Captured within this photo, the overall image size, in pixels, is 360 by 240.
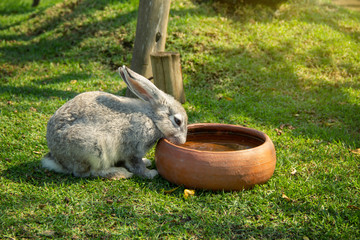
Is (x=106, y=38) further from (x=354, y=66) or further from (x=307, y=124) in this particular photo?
(x=354, y=66)

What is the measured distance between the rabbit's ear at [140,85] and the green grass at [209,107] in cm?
87

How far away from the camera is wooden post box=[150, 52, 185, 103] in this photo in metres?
5.87

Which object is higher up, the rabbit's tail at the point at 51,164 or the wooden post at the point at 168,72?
the wooden post at the point at 168,72

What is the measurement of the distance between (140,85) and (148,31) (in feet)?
8.31

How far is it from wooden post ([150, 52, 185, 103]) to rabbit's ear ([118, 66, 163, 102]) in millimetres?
2006

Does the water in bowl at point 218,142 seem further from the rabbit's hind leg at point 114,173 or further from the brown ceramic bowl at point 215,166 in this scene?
the rabbit's hind leg at point 114,173

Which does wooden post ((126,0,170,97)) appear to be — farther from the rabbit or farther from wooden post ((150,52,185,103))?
the rabbit

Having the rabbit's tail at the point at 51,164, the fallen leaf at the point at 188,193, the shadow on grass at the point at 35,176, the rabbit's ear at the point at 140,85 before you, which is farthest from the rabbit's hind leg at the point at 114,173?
the rabbit's ear at the point at 140,85

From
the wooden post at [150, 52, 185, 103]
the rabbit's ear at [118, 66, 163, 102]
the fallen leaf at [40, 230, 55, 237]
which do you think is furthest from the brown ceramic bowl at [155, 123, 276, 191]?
the wooden post at [150, 52, 185, 103]

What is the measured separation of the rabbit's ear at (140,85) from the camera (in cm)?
383

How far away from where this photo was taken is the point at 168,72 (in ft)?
19.4

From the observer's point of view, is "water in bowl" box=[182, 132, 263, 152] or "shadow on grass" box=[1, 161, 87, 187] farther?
"water in bowl" box=[182, 132, 263, 152]

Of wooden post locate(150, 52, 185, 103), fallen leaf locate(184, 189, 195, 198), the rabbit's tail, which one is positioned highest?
wooden post locate(150, 52, 185, 103)

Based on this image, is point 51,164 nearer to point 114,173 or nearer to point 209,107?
point 114,173
